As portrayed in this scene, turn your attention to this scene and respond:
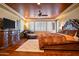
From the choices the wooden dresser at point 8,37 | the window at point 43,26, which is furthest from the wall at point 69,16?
the wooden dresser at point 8,37

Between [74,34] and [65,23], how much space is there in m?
0.52

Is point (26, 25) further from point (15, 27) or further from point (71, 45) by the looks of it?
point (71, 45)

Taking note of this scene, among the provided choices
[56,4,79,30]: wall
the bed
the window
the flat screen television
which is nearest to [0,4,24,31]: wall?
the flat screen television

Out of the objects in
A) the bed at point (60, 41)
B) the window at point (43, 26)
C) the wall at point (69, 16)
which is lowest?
the bed at point (60, 41)

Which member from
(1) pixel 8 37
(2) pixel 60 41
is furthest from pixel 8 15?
(2) pixel 60 41

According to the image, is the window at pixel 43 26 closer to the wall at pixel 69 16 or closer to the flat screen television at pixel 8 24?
the wall at pixel 69 16

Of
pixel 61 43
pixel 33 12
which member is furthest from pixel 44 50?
pixel 33 12

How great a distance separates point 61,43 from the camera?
5.15 metres

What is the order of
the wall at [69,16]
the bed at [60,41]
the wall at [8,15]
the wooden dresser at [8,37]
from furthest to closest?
1. the wall at [8,15]
2. the wooden dresser at [8,37]
3. the wall at [69,16]
4. the bed at [60,41]

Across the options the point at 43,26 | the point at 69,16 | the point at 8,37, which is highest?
the point at 69,16

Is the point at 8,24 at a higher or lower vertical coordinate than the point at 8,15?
lower

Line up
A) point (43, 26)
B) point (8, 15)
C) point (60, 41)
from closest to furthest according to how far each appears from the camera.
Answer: point (60, 41), point (43, 26), point (8, 15)

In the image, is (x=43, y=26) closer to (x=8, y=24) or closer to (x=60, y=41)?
(x=60, y=41)

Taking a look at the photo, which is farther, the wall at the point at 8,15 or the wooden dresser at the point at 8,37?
the wall at the point at 8,15
